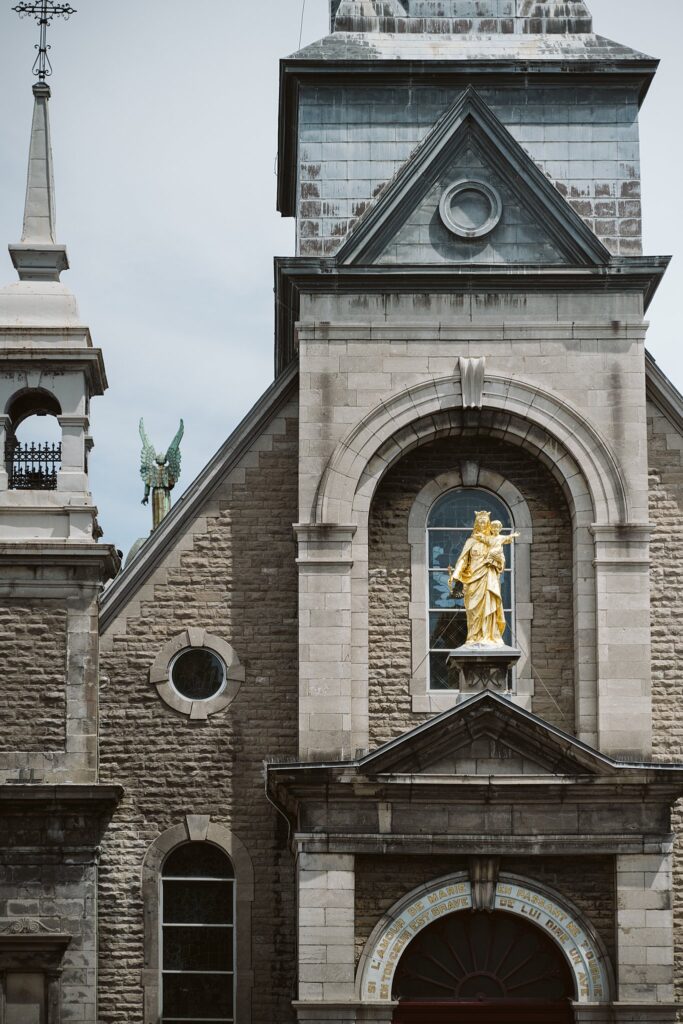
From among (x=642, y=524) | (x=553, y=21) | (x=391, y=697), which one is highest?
(x=553, y=21)

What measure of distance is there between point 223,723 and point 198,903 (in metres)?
2.03

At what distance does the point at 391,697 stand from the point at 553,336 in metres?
4.50

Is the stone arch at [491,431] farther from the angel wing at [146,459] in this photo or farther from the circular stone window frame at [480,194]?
the angel wing at [146,459]

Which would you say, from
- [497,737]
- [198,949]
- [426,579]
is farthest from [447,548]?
[198,949]

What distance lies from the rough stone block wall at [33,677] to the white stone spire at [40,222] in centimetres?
→ 421

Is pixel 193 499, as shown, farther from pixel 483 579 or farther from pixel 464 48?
pixel 464 48

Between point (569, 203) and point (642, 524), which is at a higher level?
point (569, 203)

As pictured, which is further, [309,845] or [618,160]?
[618,160]

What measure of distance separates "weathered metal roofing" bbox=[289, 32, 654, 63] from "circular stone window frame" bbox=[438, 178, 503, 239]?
1552 mm

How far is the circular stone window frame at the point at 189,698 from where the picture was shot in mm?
25281

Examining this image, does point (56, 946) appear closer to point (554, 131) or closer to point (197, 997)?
point (197, 997)

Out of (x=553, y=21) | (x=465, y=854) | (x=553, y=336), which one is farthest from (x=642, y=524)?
(x=553, y=21)

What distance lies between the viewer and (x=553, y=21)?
2692 cm

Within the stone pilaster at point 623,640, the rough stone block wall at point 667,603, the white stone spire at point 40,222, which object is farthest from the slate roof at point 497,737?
the white stone spire at point 40,222
